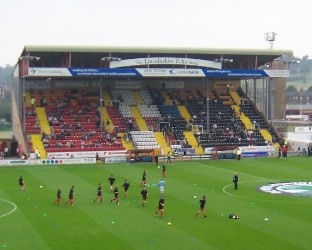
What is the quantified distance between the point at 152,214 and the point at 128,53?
38575 millimetres

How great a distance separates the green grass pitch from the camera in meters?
27.9

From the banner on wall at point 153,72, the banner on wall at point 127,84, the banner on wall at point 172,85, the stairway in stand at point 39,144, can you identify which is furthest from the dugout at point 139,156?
the banner on wall at point 172,85

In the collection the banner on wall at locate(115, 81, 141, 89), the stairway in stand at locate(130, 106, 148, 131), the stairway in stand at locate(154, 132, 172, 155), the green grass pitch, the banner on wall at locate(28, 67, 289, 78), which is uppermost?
the banner on wall at locate(28, 67, 289, 78)

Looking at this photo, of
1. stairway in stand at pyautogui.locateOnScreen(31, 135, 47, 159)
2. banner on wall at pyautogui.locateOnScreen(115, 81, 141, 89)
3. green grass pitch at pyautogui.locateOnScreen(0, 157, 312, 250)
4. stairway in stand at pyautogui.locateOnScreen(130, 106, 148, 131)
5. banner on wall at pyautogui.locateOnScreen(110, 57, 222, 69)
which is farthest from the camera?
banner on wall at pyautogui.locateOnScreen(115, 81, 141, 89)

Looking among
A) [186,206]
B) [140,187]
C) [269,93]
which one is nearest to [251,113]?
[269,93]

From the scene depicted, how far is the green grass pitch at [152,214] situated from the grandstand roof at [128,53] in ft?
55.0

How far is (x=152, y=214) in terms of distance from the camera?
113ft

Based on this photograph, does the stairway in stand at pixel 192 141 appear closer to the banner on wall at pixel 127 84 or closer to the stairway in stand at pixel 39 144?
the banner on wall at pixel 127 84

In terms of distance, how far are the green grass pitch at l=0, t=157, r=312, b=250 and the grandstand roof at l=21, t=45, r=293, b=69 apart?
55.0ft

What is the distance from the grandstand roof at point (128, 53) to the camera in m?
66.7

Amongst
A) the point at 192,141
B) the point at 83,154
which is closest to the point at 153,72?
the point at 192,141

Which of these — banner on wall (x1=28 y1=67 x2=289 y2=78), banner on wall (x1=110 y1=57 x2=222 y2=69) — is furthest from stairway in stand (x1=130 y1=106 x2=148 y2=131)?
banner on wall (x1=110 y1=57 x2=222 y2=69)

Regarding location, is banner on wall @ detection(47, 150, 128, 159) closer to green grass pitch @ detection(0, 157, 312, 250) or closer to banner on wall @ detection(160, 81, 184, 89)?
green grass pitch @ detection(0, 157, 312, 250)

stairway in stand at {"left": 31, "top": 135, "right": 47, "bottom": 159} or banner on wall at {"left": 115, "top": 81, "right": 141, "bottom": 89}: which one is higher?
banner on wall at {"left": 115, "top": 81, "right": 141, "bottom": 89}
